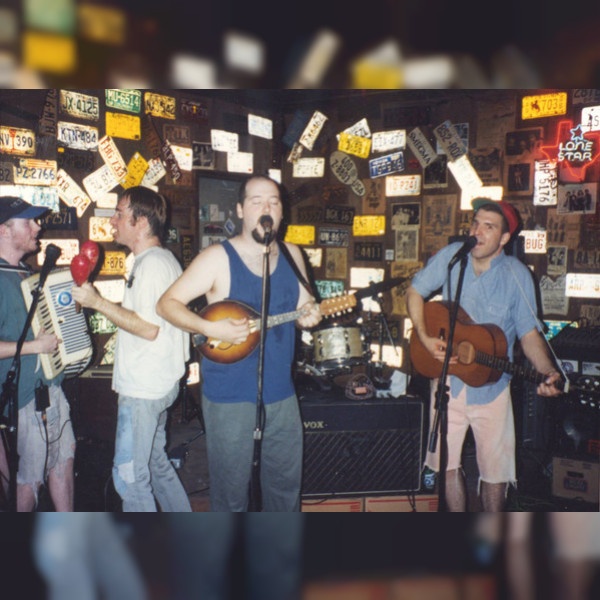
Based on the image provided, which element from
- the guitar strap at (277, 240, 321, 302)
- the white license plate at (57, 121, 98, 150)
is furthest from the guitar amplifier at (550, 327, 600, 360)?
the white license plate at (57, 121, 98, 150)

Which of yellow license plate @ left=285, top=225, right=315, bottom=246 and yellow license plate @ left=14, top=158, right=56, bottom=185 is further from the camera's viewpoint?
yellow license plate @ left=285, top=225, right=315, bottom=246

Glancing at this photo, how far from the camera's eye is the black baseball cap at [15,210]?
2.99 metres

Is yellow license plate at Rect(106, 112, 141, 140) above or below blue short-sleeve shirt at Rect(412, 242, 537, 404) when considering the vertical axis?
above

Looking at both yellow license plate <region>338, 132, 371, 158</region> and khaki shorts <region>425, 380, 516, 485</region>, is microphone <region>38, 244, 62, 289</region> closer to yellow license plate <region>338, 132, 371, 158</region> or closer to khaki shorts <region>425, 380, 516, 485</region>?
khaki shorts <region>425, 380, 516, 485</region>

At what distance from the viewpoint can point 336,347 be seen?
420 centimetres

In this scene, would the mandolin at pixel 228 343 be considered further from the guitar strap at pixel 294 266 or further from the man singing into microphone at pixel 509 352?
the man singing into microphone at pixel 509 352

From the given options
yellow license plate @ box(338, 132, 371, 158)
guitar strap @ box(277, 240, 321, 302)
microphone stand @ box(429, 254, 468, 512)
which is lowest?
microphone stand @ box(429, 254, 468, 512)

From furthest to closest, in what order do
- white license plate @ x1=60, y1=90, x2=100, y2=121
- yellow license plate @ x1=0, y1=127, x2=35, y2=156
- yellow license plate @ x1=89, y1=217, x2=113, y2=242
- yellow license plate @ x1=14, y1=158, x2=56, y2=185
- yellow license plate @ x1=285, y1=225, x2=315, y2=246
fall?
yellow license plate @ x1=285, y1=225, x2=315, y2=246 → yellow license plate @ x1=89, y1=217, x2=113, y2=242 → white license plate @ x1=60, y1=90, x2=100, y2=121 → yellow license plate @ x1=14, y1=158, x2=56, y2=185 → yellow license plate @ x1=0, y1=127, x2=35, y2=156

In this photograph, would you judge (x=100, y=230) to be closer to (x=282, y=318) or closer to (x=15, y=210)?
(x=15, y=210)

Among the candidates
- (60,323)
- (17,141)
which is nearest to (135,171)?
(17,141)

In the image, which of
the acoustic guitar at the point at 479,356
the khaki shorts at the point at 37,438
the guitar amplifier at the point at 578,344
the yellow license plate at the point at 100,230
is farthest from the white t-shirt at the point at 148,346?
the guitar amplifier at the point at 578,344

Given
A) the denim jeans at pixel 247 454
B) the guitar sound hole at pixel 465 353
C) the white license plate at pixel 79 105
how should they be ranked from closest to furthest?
the denim jeans at pixel 247 454
the guitar sound hole at pixel 465 353
the white license plate at pixel 79 105

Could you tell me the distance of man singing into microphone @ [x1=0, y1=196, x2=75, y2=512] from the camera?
9.25ft

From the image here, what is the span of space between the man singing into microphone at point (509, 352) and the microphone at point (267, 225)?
1216 millimetres
